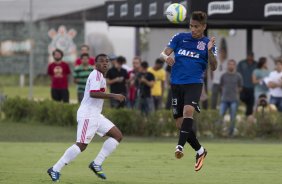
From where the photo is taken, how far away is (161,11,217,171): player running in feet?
50.7

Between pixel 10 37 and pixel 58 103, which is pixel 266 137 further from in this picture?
pixel 10 37

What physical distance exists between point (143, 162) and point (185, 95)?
10.6 ft

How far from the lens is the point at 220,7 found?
25.9 metres

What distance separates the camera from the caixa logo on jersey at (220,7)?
84.7 ft

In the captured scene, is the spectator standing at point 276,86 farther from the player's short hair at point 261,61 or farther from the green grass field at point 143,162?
the green grass field at point 143,162

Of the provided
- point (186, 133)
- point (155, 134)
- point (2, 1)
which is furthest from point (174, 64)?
point (2, 1)

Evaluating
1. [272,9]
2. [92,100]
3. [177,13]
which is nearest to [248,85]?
[272,9]

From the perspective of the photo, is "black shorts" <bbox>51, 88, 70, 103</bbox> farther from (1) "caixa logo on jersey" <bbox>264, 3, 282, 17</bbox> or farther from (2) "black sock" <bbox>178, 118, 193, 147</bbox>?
(2) "black sock" <bbox>178, 118, 193, 147</bbox>

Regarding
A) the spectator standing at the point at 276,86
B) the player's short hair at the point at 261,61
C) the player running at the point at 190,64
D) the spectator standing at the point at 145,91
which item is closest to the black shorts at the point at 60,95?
the spectator standing at the point at 145,91

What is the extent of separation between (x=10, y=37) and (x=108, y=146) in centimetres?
3488

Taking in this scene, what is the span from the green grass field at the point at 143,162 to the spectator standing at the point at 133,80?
4.02 metres

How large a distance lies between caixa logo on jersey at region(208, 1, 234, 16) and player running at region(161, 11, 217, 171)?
33.5ft

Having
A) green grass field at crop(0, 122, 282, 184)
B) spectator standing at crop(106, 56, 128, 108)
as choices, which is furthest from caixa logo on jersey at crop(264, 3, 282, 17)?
spectator standing at crop(106, 56, 128, 108)

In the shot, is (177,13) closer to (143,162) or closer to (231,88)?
(143,162)
